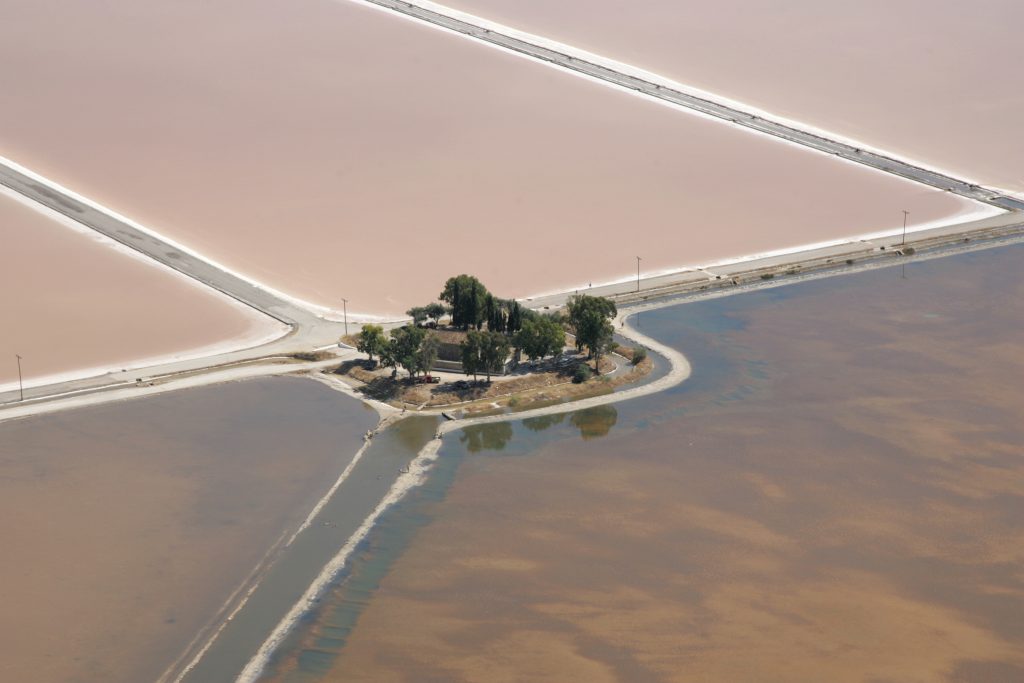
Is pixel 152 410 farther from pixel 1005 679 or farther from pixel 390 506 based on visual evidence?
pixel 1005 679

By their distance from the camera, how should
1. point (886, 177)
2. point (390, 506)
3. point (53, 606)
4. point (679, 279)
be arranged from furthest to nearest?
point (886, 177), point (679, 279), point (390, 506), point (53, 606)

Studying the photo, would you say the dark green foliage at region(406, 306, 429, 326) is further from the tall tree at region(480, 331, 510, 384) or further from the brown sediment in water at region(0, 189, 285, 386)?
the brown sediment in water at region(0, 189, 285, 386)

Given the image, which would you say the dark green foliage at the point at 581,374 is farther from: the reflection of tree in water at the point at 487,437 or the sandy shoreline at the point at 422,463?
the reflection of tree in water at the point at 487,437

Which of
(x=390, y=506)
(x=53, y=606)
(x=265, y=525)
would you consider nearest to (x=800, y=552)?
(x=390, y=506)

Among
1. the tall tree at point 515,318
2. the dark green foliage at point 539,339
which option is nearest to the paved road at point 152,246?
the tall tree at point 515,318

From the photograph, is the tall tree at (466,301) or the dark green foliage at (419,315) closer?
the tall tree at (466,301)

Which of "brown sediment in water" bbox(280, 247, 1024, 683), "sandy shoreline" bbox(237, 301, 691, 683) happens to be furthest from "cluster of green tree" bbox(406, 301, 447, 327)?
"brown sediment in water" bbox(280, 247, 1024, 683)
